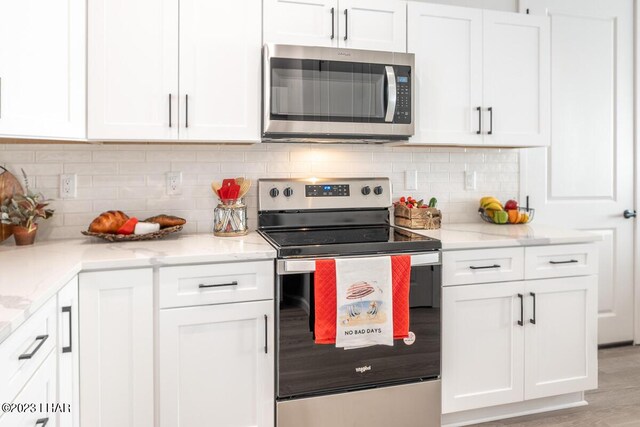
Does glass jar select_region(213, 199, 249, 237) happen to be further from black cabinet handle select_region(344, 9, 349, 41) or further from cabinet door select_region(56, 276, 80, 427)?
black cabinet handle select_region(344, 9, 349, 41)

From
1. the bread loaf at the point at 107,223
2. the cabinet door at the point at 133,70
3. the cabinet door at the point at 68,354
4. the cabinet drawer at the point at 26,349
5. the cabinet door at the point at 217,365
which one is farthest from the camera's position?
the bread loaf at the point at 107,223

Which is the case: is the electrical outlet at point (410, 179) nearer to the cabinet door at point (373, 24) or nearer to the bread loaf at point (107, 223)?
the cabinet door at point (373, 24)

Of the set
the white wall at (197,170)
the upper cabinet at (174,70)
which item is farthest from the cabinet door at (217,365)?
the upper cabinet at (174,70)

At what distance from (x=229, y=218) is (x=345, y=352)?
834mm

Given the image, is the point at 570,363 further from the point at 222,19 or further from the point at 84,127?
the point at 84,127

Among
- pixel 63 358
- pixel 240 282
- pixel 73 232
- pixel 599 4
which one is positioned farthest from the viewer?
pixel 599 4

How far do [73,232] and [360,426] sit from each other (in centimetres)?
161

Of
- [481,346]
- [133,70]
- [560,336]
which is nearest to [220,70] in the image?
[133,70]

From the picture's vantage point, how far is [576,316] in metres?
2.44

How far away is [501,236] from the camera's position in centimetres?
240

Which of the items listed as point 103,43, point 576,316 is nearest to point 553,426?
point 576,316

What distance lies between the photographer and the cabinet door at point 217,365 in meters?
1.91

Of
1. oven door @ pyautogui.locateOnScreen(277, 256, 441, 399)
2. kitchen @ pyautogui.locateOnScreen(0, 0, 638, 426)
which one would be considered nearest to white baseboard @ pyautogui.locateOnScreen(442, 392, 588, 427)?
kitchen @ pyautogui.locateOnScreen(0, 0, 638, 426)

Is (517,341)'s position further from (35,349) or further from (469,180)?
(35,349)
